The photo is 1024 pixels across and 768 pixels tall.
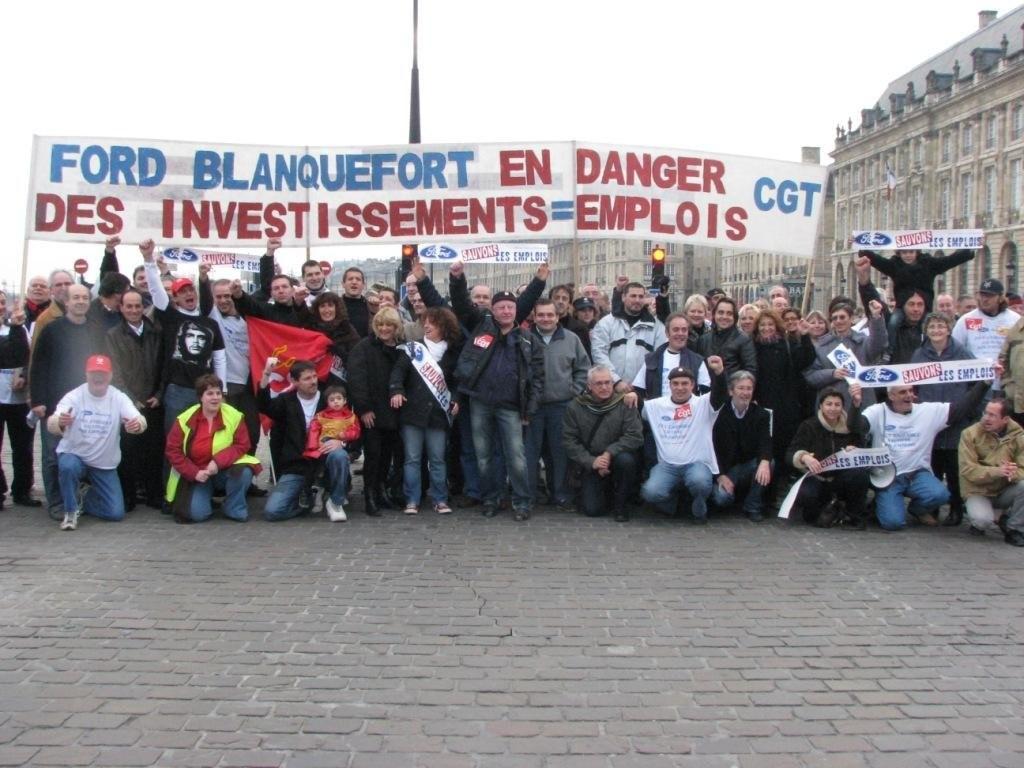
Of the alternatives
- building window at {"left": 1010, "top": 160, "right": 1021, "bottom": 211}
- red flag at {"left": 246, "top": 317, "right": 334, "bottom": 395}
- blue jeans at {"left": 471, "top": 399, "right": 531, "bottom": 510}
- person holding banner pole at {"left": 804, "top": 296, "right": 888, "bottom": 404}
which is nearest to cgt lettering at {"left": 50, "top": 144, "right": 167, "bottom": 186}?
red flag at {"left": 246, "top": 317, "right": 334, "bottom": 395}

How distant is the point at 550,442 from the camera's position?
30.2ft

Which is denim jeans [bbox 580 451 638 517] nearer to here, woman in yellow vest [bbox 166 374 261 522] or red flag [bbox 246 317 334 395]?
red flag [bbox 246 317 334 395]

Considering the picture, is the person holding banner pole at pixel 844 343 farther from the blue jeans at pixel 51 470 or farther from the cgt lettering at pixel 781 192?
the blue jeans at pixel 51 470

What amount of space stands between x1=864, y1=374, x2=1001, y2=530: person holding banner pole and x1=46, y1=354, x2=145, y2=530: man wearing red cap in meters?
6.29

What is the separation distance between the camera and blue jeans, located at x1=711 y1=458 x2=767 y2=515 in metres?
8.59

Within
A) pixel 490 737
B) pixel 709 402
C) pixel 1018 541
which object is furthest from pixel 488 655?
pixel 1018 541

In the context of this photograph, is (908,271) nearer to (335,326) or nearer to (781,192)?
(781,192)

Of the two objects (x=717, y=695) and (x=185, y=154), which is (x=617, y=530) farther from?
(x=185, y=154)

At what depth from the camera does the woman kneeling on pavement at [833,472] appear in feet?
27.1

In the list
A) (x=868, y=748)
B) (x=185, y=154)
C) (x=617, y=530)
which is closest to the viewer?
(x=868, y=748)

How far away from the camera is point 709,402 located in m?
8.70

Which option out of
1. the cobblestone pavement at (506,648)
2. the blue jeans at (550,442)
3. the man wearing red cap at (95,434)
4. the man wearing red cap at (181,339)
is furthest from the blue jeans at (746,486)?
the man wearing red cap at (95,434)

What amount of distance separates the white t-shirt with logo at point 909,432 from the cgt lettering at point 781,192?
2659mm

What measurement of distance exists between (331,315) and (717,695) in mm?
5526
